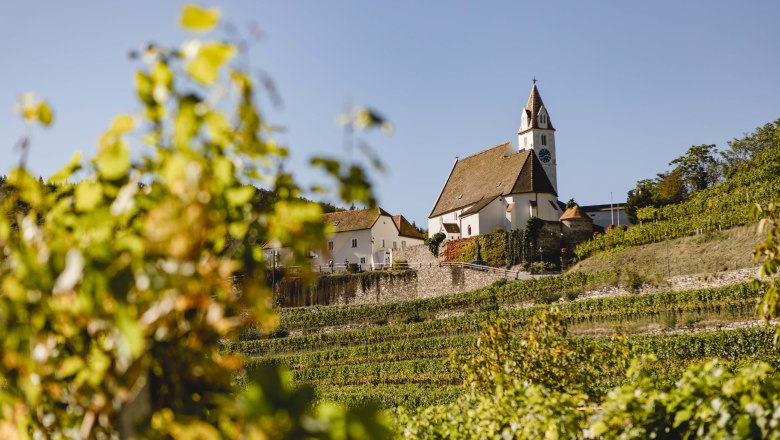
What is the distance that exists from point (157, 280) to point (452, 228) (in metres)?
58.0

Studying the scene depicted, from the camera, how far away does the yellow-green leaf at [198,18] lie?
208 centimetres

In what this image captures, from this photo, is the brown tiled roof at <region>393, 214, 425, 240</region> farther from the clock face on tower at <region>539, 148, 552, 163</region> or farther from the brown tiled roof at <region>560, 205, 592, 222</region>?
the brown tiled roof at <region>560, 205, 592, 222</region>

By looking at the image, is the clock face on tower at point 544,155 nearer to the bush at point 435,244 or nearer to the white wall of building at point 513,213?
the white wall of building at point 513,213

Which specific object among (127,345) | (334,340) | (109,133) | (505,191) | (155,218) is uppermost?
(505,191)

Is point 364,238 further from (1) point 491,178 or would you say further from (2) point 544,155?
(2) point 544,155

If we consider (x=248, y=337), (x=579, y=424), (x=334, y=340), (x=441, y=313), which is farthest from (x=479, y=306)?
(x=579, y=424)

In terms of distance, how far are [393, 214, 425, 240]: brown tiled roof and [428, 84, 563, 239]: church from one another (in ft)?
7.87

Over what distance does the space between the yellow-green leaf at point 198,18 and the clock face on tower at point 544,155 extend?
63.2m

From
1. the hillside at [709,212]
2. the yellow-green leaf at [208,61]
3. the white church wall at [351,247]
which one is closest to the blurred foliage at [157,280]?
the yellow-green leaf at [208,61]

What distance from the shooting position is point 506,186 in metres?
58.3

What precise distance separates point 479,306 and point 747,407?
39.6 metres

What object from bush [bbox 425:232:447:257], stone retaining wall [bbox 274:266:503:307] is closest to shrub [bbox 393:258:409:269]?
bush [bbox 425:232:447:257]

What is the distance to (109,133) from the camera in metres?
2.42

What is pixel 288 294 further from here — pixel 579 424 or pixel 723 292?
pixel 579 424
